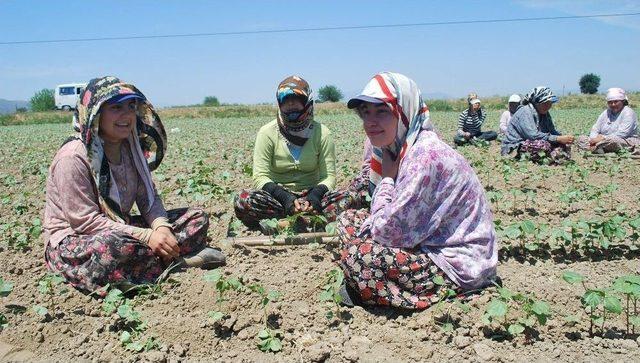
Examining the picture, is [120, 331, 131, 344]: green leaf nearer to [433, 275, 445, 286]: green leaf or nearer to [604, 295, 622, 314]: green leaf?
[433, 275, 445, 286]: green leaf

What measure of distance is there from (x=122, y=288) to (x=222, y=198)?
2285 millimetres

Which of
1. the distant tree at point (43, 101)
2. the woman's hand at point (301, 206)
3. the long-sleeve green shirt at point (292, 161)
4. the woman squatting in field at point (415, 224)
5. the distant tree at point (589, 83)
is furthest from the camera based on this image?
the distant tree at point (589, 83)

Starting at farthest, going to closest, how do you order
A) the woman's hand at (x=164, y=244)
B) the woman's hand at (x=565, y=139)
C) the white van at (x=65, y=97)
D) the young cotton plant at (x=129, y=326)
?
the white van at (x=65, y=97) < the woman's hand at (x=565, y=139) < the woman's hand at (x=164, y=244) < the young cotton plant at (x=129, y=326)

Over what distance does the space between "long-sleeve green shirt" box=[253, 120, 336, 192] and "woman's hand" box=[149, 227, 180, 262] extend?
3.71ft

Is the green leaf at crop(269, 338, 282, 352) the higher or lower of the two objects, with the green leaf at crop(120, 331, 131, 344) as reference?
lower

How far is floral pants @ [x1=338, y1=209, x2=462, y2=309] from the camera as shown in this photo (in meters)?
2.53

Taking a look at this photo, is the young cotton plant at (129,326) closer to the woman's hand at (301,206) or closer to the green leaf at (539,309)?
the woman's hand at (301,206)

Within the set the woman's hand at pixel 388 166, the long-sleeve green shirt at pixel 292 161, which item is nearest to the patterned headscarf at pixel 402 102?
the woman's hand at pixel 388 166

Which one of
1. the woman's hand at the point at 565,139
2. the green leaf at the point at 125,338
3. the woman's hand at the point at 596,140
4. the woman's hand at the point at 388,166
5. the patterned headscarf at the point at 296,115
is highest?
the patterned headscarf at the point at 296,115

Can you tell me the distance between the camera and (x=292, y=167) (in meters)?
4.21

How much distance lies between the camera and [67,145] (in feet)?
9.84

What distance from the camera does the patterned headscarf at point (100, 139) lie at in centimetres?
291

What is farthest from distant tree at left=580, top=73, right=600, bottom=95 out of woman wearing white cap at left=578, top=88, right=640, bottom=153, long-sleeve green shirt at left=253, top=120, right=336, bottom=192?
long-sleeve green shirt at left=253, top=120, right=336, bottom=192

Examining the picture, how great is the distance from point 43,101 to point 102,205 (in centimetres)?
5129
